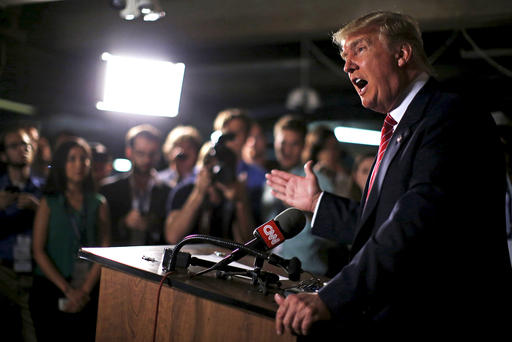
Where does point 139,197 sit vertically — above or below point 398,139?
Result: below

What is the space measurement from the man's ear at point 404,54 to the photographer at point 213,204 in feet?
6.02

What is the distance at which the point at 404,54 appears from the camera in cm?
156

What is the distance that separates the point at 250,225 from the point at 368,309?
2.09 m

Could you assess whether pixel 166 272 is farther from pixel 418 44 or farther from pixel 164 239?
pixel 164 239

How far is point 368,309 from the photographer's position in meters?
1.31

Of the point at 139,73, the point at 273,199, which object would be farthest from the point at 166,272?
the point at 139,73

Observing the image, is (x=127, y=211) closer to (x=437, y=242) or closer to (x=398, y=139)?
(x=398, y=139)

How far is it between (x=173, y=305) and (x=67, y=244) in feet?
6.41

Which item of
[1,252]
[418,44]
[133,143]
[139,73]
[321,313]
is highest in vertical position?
[139,73]

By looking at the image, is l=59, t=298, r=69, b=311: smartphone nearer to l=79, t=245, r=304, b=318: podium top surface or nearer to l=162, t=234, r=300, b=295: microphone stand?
l=79, t=245, r=304, b=318: podium top surface

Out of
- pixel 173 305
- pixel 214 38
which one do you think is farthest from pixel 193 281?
pixel 214 38

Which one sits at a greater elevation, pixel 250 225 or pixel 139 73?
pixel 139 73

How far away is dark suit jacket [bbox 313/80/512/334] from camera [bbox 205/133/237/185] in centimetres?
192

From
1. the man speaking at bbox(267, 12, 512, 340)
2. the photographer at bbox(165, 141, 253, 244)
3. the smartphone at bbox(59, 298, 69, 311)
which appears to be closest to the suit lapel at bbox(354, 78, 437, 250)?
the man speaking at bbox(267, 12, 512, 340)
